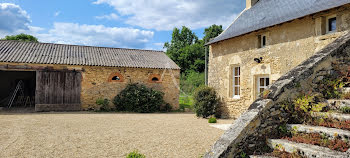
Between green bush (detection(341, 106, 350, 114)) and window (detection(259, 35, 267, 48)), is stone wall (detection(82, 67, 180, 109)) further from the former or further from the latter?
green bush (detection(341, 106, 350, 114))

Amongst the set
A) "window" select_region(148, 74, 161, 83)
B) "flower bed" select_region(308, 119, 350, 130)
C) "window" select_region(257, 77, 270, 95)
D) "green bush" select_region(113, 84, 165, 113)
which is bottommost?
"green bush" select_region(113, 84, 165, 113)

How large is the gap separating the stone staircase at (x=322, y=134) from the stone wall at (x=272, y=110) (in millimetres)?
156

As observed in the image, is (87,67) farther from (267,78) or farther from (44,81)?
(267,78)

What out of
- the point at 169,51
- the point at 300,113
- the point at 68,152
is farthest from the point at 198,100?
the point at 169,51

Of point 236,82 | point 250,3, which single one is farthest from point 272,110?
point 250,3

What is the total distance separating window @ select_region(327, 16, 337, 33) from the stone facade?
9.32 metres

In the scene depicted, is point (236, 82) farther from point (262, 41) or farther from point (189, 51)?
point (189, 51)

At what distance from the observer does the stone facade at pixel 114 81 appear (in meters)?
13.2

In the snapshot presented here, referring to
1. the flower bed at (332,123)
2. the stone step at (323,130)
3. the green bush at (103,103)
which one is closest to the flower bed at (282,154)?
the stone step at (323,130)

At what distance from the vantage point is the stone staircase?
97.7 inches

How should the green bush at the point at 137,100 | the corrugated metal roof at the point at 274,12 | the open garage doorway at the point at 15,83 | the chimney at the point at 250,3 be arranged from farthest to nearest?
the open garage doorway at the point at 15,83 < the green bush at the point at 137,100 < the chimney at the point at 250,3 < the corrugated metal roof at the point at 274,12

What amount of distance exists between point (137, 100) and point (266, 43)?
24.6 ft

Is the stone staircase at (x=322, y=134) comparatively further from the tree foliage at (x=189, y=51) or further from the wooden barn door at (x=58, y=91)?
the tree foliage at (x=189, y=51)

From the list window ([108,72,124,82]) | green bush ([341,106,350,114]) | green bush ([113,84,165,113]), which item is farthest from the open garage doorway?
green bush ([341,106,350,114])
